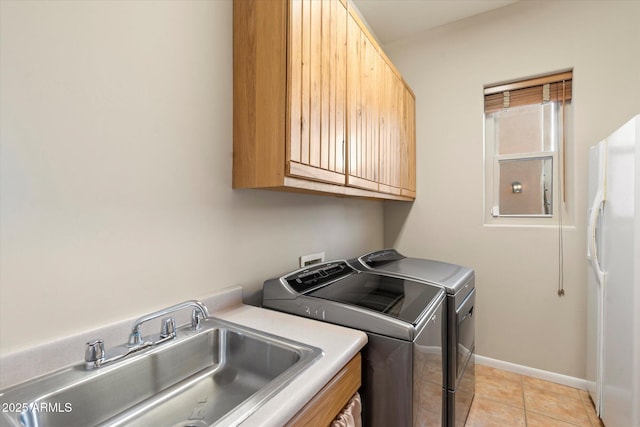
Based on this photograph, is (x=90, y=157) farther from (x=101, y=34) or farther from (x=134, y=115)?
(x=101, y=34)

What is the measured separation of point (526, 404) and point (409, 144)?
2041 mm

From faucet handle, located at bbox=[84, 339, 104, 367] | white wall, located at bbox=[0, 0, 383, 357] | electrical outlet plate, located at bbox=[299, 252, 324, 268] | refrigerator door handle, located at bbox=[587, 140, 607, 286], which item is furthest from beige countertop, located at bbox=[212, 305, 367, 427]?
refrigerator door handle, located at bbox=[587, 140, 607, 286]

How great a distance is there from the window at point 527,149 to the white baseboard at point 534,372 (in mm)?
1129

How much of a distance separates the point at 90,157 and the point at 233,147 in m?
0.54

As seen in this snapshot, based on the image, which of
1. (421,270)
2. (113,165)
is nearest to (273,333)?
(113,165)

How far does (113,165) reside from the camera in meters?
0.93

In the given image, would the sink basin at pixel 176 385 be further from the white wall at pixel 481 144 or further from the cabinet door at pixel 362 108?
the white wall at pixel 481 144

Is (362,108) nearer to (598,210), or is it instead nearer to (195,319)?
(195,319)

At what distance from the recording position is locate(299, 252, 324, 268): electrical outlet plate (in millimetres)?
1767

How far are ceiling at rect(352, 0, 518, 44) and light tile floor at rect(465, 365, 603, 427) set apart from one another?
2.89 m

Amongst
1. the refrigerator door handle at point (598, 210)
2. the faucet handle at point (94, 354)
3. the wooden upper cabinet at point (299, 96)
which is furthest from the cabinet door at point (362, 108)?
the refrigerator door handle at point (598, 210)

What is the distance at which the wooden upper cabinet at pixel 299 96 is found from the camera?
3.76 ft

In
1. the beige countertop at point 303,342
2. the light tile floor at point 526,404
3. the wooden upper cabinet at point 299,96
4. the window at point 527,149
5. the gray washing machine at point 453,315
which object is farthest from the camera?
the window at point 527,149

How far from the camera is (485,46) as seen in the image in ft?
7.98
